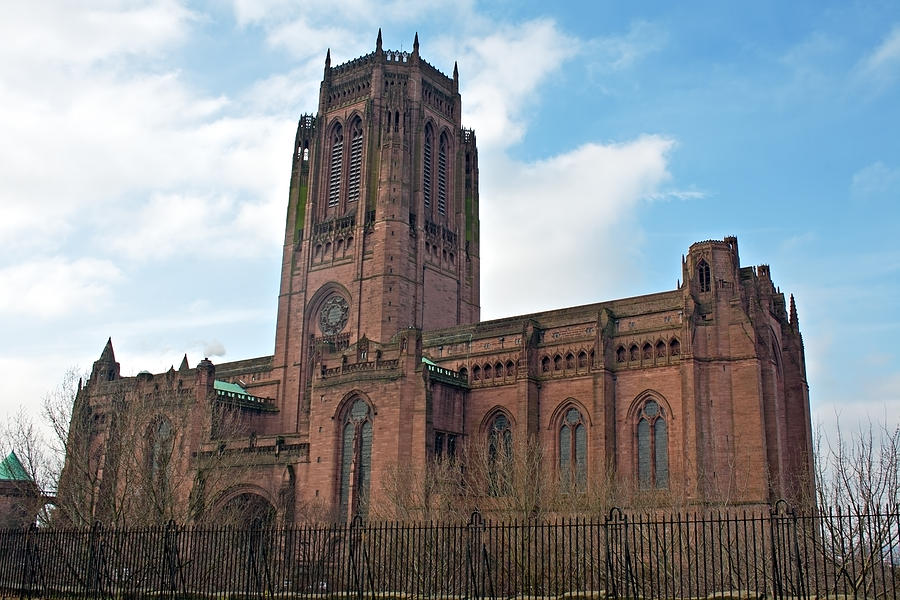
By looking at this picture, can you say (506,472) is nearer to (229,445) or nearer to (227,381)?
(229,445)

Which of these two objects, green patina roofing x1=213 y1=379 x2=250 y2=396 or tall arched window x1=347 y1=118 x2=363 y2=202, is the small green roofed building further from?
tall arched window x1=347 y1=118 x2=363 y2=202

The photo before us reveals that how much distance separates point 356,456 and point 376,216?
2444 cm

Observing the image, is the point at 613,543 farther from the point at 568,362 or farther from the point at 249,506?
the point at 249,506

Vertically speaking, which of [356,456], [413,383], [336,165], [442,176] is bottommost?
[356,456]

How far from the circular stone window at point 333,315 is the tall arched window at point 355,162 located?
9.36 metres

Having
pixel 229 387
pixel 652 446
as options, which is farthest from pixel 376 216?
pixel 652 446

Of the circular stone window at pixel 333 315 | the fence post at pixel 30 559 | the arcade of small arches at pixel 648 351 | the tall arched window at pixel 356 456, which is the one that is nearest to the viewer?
the fence post at pixel 30 559

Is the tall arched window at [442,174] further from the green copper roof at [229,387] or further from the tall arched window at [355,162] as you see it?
the green copper roof at [229,387]

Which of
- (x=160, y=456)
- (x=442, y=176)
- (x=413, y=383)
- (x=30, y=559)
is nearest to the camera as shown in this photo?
(x=30, y=559)

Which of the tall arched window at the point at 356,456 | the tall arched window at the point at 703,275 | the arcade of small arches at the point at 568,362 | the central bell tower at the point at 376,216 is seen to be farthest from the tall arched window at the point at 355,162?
the tall arched window at the point at 703,275

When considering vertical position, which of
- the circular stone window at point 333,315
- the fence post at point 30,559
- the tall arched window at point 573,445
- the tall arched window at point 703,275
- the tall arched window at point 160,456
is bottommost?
the fence post at point 30,559

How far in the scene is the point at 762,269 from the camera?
57.5 meters

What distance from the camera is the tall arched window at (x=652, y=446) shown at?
178ft

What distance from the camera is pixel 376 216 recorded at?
250 ft
